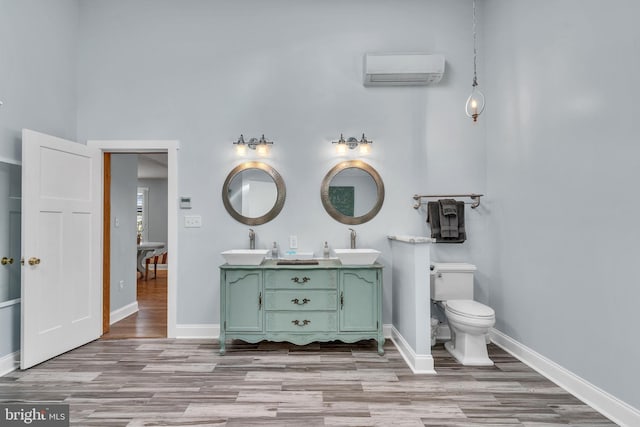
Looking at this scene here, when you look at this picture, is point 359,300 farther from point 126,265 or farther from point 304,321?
point 126,265

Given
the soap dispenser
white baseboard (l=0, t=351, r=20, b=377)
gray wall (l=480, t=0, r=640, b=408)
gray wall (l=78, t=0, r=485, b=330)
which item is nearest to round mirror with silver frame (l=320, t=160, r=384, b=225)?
gray wall (l=78, t=0, r=485, b=330)

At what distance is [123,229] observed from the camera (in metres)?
4.10

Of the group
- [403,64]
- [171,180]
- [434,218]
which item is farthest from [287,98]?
[434,218]

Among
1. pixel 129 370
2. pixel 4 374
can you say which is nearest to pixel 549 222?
pixel 129 370

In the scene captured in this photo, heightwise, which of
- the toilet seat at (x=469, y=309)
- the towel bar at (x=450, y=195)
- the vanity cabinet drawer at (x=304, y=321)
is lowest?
the vanity cabinet drawer at (x=304, y=321)

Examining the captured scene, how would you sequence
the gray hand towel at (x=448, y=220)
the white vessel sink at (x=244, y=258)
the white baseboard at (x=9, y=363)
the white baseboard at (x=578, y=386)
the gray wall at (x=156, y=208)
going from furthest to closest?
the gray wall at (x=156, y=208) < the gray hand towel at (x=448, y=220) < the white vessel sink at (x=244, y=258) < the white baseboard at (x=9, y=363) < the white baseboard at (x=578, y=386)

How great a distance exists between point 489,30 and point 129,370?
14.7 ft

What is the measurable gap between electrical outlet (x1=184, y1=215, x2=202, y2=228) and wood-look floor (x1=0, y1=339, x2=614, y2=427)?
1.17 metres

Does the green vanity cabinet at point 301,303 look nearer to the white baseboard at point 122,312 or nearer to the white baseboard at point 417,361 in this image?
the white baseboard at point 417,361

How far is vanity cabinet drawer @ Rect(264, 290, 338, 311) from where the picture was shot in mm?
2980

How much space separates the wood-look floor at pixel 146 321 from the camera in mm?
3465

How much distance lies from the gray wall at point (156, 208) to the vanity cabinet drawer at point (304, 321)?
7.08 metres

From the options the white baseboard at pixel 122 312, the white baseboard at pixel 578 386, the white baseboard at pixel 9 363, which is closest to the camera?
the white baseboard at pixel 578 386
